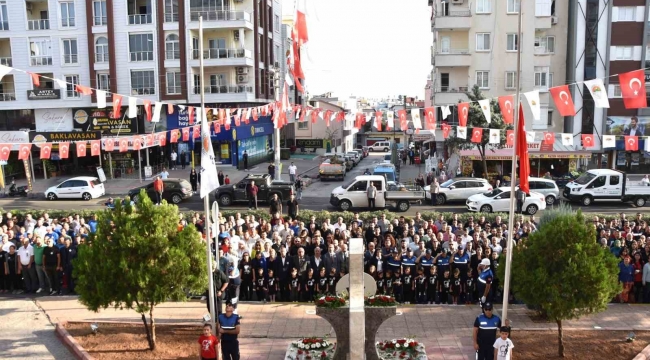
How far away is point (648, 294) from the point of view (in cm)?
1455

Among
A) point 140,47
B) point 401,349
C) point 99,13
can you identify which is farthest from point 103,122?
point 401,349

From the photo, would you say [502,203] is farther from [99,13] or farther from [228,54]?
[99,13]

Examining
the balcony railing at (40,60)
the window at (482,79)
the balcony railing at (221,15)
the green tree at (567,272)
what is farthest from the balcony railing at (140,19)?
the green tree at (567,272)

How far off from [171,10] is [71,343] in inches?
1354

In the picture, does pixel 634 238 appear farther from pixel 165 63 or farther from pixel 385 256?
pixel 165 63

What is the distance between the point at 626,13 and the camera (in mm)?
38812

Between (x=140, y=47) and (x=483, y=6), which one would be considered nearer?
(x=483, y=6)

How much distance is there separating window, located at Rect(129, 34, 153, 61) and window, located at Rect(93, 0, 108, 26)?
2245 millimetres

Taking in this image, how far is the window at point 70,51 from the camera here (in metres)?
42.4

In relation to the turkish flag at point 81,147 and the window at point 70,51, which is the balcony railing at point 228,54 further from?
the turkish flag at point 81,147

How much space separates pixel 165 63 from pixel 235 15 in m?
6.18

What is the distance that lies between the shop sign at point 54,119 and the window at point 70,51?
3.66 metres

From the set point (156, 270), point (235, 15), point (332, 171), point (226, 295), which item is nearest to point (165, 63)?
point (235, 15)

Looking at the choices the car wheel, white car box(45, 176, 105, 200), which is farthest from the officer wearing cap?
white car box(45, 176, 105, 200)
